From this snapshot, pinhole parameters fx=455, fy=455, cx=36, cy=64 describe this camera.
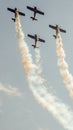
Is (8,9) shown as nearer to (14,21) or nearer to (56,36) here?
(14,21)

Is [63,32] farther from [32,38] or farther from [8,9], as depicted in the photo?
[8,9]

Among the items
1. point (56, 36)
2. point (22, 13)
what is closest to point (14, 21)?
point (22, 13)

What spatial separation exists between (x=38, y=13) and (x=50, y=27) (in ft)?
23.5

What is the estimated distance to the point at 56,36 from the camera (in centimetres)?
17012

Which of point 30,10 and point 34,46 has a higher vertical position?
point 30,10

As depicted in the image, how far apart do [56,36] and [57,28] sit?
8701 millimetres

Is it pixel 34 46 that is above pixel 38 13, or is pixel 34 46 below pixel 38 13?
below

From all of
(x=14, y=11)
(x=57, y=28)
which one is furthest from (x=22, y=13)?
(x=57, y=28)

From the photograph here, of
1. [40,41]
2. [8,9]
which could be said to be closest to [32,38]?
[40,41]

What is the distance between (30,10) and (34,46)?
1421 cm

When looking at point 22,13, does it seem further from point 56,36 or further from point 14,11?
point 56,36

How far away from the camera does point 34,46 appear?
17512 centimetres

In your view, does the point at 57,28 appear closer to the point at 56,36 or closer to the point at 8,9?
the point at 56,36

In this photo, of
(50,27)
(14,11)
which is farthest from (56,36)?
(14,11)
